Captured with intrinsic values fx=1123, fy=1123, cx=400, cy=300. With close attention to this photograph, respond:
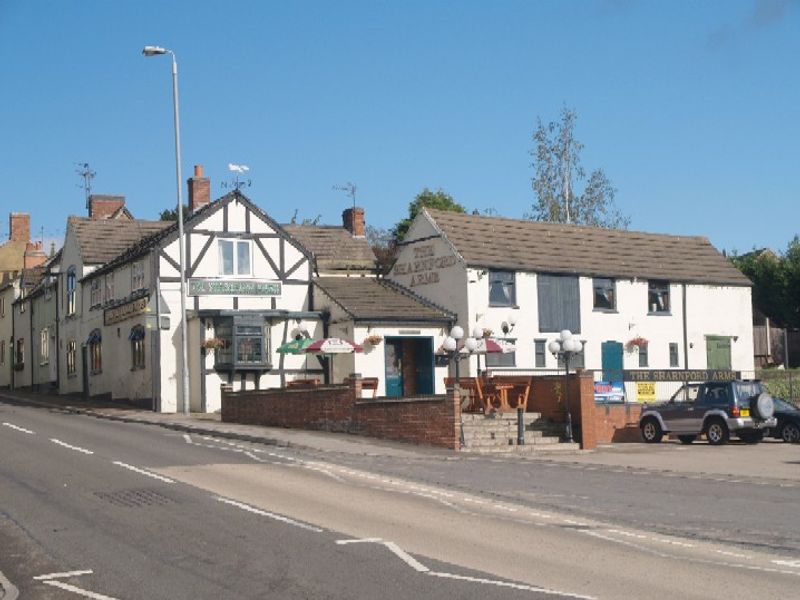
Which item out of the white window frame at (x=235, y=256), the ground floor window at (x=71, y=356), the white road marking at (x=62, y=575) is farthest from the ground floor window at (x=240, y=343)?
the white road marking at (x=62, y=575)

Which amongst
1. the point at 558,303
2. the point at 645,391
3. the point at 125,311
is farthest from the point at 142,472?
the point at 558,303

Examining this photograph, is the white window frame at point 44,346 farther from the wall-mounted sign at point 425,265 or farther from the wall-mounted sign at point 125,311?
the wall-mounted sign at point 425,265

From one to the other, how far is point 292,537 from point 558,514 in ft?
15.3

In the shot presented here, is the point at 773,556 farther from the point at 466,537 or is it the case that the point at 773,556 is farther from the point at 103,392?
the point at 103,392

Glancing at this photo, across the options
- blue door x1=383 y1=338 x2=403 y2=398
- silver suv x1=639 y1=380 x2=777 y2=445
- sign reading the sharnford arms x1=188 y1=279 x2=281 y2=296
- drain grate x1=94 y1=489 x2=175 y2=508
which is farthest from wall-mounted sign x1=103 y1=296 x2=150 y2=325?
drain grate x1=94 y1=489 x2=175 y2=508

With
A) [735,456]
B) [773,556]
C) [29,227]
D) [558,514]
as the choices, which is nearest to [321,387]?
[735,456]

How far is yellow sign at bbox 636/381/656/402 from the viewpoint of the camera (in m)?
37.2

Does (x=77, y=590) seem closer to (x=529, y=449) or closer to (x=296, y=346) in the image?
(x=529, y=449)

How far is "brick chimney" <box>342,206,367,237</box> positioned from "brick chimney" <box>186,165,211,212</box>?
7186 mm

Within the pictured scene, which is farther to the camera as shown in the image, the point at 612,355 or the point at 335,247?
the point at 335,247

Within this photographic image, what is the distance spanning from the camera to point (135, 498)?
16719 millimetres

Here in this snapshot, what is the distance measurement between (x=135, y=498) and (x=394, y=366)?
71.0 feet

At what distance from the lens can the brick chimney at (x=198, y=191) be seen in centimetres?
4834

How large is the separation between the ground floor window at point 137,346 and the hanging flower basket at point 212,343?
307 cm
